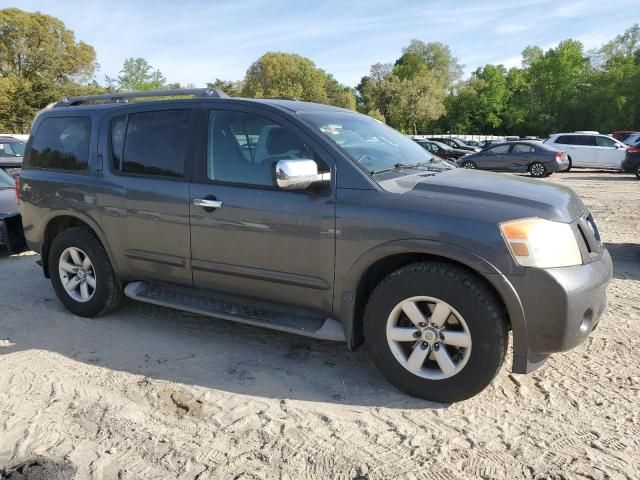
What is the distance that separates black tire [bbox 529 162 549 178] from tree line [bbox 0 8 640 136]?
3146 centimetres

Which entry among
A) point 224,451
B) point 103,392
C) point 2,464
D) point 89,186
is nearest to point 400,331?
point 224,451

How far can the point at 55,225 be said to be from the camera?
196 inches

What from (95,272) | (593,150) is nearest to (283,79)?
(593,150)

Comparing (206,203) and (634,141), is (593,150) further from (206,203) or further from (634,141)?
(206,203)

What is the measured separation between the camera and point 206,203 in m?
3.85

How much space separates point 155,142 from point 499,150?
718 inches

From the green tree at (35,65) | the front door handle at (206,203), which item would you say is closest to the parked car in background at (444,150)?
the front door handle at (206,203)

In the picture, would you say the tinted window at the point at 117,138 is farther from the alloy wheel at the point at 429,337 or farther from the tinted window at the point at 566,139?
the tinted window at the point at 566,139

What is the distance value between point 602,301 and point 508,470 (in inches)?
49.7

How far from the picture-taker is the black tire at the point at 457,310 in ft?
9.87

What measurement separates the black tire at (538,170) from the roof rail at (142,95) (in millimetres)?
17628

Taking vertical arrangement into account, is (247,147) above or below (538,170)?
above

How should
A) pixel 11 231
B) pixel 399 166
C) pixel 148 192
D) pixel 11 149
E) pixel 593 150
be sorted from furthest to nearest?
pixel 593 150 < pixel 11 149 < pixel 11 231 < pixel 148 192 < pixel 399 166

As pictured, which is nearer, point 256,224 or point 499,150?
point 256,224
